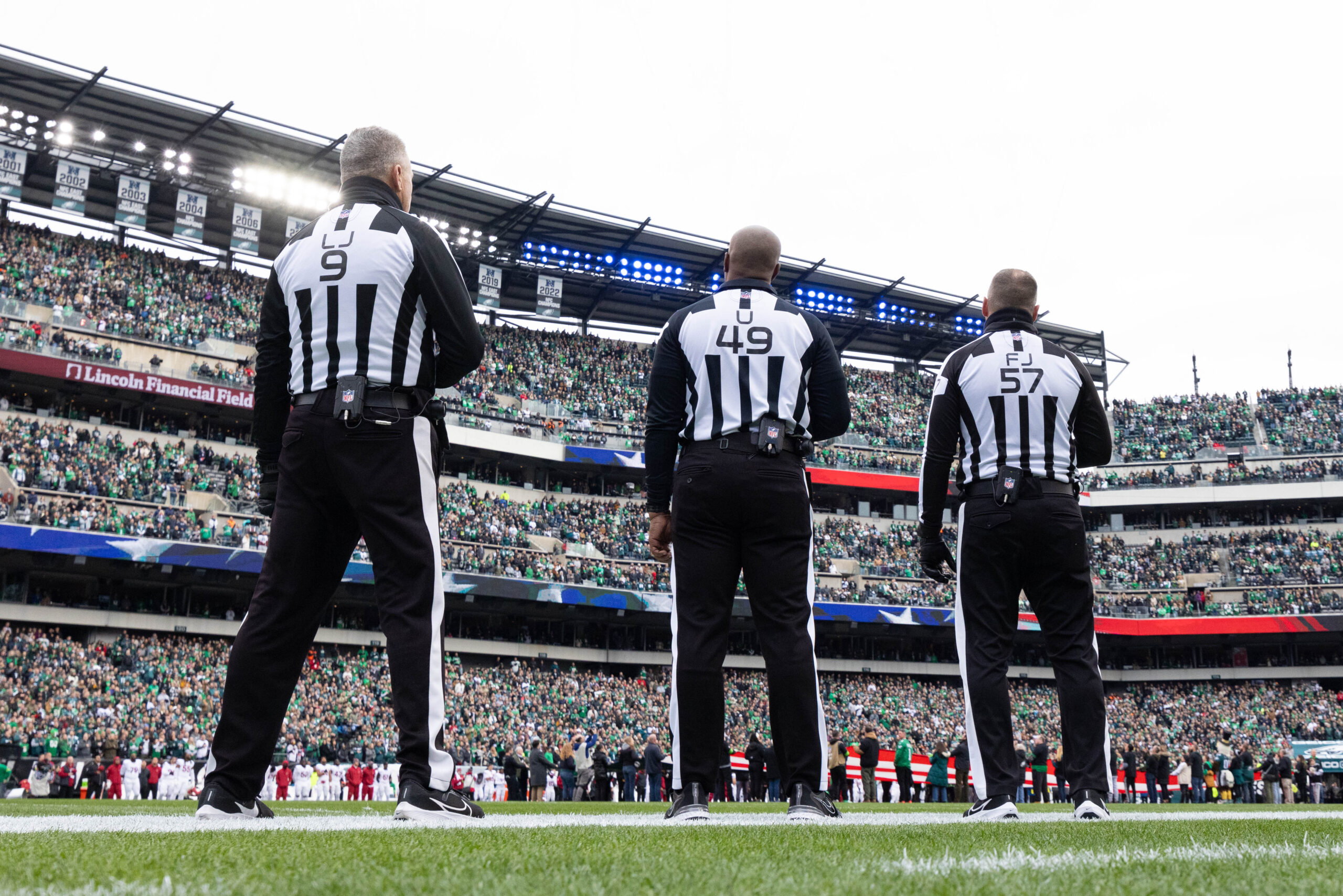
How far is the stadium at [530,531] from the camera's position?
26.6 meters

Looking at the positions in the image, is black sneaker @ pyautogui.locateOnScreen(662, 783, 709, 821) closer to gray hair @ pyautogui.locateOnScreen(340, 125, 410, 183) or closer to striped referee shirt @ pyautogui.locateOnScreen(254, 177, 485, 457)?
striped referee shirt @ pyautogui.locateOnScreen(254, 177, 485, 457)

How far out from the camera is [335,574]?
420 cm

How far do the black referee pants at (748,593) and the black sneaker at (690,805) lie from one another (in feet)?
0.25

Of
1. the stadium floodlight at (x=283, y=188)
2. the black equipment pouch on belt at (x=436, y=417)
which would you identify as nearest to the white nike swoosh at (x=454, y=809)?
the black equipment pouch on belt at (x=436, y=417)

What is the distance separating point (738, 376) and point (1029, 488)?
1.74 metres

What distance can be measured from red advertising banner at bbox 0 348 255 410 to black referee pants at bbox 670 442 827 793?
3425 cm

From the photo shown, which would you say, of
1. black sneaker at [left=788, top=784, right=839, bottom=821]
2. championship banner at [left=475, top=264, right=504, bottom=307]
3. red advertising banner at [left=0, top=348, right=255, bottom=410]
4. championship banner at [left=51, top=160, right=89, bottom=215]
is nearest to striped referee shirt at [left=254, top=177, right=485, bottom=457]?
black sneaker at [left=788, top=784, right=839, bottom=821]

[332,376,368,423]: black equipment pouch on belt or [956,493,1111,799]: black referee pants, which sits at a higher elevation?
[332,376,368,423]: black equipment pouch on belt

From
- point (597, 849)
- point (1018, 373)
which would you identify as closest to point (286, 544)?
point (597, 849)

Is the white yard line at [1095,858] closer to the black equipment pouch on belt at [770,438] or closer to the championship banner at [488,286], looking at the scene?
the black equipment pouch on belt at [770,438]

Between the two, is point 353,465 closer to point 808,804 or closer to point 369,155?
point 369,155

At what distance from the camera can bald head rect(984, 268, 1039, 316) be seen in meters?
6.11

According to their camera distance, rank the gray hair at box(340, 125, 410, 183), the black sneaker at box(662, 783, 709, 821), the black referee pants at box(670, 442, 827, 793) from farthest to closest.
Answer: the black referee pants at box(670, 442, 827, 793), the gray hair at box(340, 125, 410, 183), the black sneaker at box(662, 783, 709, 821)

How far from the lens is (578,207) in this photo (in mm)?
43719
